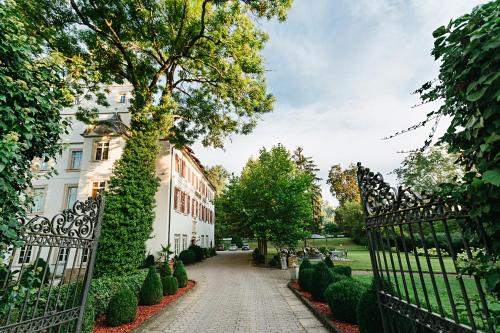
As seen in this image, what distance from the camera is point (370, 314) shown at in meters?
4.60

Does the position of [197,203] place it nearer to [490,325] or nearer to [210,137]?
[210,137]

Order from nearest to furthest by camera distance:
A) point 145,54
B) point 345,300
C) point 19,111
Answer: point 19,111 → point 345,300 → point 145,54

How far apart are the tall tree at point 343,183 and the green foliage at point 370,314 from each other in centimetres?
4368

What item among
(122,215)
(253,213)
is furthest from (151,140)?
(253,213)

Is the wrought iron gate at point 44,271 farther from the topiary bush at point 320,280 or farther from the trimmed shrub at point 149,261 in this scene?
the trimmed shrub at point 149,261

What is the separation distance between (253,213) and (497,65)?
18.0 meters

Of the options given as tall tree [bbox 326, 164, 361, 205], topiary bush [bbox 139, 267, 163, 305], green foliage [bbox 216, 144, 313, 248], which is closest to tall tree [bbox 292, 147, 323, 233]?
tall tree [bbox 326, 164, 361, 205]

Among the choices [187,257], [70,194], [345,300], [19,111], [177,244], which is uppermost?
[70,194]

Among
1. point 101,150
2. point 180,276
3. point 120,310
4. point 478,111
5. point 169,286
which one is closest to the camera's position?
point 478,111

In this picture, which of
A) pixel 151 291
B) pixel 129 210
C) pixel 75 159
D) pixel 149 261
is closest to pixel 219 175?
pixel 75 159

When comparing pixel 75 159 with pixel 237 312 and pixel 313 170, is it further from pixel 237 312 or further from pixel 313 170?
pixel 313 170

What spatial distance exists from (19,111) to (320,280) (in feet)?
29.2

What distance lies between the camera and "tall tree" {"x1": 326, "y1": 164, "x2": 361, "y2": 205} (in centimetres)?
4634

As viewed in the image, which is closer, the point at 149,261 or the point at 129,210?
the point at 129,210
